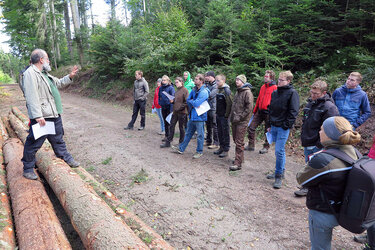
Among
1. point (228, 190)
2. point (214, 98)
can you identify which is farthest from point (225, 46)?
point (228, 190)

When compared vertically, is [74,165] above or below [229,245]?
above

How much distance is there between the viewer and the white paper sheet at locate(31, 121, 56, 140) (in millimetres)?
3930

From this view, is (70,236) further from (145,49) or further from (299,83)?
(145,49)

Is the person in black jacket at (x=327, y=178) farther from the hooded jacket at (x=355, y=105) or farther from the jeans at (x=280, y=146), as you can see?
the hooded jacket at (x=355, y=105)

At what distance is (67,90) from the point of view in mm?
22094

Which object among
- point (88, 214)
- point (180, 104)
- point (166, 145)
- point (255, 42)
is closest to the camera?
point (88, 214)

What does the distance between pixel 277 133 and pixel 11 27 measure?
1440 inches

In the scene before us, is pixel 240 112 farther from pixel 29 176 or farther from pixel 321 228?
pixel 29 176

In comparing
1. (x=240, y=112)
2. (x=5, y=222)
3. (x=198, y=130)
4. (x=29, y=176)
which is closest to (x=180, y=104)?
(x=198, y=130)

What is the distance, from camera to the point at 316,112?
4020 millimetres

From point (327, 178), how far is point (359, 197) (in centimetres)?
27

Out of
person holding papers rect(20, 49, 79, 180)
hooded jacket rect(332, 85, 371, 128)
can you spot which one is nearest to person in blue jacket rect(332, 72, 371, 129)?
hooded jacket rect(332, 85, 371, 128)

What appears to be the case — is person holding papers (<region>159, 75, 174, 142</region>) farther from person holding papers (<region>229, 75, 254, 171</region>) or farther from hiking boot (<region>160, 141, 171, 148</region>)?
person holding papers (<region>229, 75, 254, 171</region>)

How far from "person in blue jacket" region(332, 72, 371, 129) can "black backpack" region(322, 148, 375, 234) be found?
3.39 m
